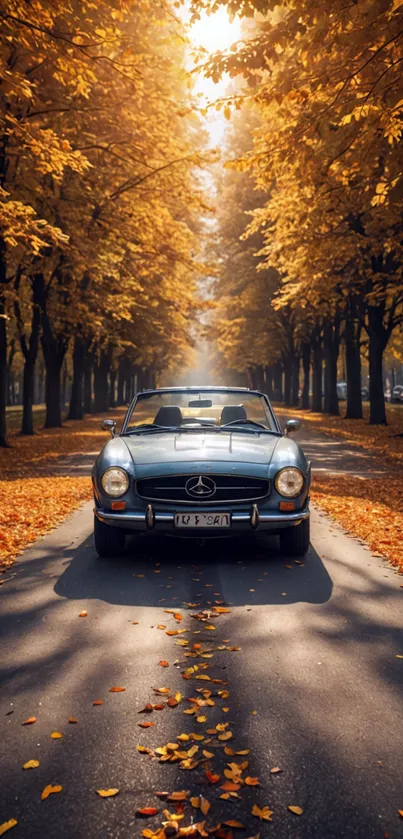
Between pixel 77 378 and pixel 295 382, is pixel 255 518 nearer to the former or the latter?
pixel 77 378

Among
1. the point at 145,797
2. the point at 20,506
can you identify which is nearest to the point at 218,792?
the point at 145,797

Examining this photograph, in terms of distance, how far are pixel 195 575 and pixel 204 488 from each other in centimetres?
76

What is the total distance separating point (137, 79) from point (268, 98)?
8.25ft

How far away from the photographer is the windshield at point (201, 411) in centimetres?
789

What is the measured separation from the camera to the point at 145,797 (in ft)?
8.64

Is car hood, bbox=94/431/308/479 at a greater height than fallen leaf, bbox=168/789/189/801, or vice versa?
car hood, bbox=94/431/308/479

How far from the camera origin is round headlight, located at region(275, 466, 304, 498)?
6379 mm

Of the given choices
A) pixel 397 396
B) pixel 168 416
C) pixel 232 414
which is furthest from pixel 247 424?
pixel 397 396

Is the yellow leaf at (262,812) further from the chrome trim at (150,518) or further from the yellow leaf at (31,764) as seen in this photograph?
the chrome trim at (150,518)

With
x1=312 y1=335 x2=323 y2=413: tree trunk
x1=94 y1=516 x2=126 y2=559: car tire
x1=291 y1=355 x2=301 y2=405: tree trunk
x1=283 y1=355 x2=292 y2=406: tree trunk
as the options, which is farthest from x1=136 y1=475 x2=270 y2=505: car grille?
x1=283 y1=355 x2=292 y2=406: tree trunk

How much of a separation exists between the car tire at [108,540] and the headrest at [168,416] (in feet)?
5.46

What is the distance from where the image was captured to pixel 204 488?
6.40m

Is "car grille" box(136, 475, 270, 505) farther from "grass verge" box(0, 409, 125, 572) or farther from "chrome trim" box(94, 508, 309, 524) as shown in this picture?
"grass verge" box(0, 409, 125, 572)

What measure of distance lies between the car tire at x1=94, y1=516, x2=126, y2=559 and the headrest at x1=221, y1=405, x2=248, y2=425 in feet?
6.28
